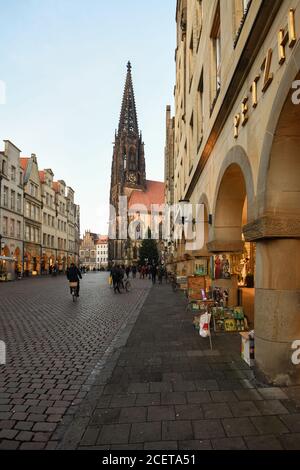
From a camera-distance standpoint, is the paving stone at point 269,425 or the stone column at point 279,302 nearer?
the paving stone at point 269,425

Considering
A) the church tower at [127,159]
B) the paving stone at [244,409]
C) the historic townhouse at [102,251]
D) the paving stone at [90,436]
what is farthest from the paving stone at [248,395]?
the historic townhouse at [102,251]

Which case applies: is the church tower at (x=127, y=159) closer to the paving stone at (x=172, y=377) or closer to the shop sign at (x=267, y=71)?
the shop sign at (x=267, y=71)

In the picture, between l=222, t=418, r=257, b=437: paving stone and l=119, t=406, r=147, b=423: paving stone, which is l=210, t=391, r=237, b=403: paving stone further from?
l=119, t=406, r=147, b=423: paving stone

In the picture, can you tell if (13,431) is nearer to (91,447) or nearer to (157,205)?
(91,447)

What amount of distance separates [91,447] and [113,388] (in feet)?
5.14

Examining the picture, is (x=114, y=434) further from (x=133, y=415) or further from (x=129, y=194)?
(x=129, y=194)

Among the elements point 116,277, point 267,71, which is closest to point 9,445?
point 267,71

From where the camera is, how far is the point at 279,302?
479 cm

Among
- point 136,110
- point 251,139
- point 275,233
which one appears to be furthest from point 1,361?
point 136,110

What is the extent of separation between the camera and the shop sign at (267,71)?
4070mm

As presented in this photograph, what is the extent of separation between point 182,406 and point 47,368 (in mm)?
2751

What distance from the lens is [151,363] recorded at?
5945 mm

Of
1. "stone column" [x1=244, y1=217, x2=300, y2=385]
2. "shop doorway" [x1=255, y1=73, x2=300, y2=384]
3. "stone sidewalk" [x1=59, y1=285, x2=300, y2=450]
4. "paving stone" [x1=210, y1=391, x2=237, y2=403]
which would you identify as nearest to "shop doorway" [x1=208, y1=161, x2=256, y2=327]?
"stone sidewalk" [x1=59, y1=285, x2=300, y2=450]

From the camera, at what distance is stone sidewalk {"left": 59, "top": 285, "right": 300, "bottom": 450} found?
3312mm
